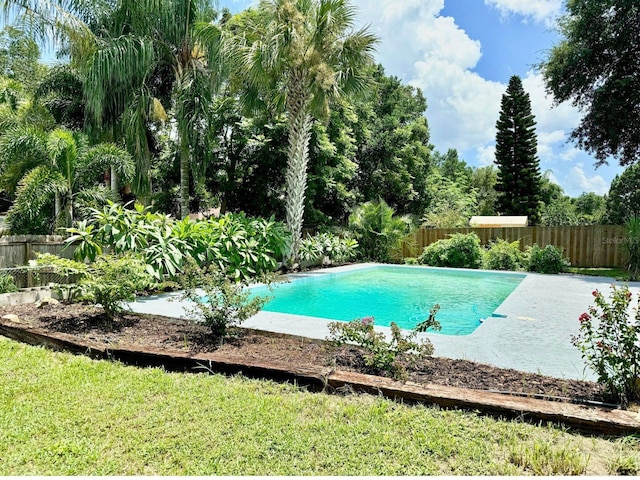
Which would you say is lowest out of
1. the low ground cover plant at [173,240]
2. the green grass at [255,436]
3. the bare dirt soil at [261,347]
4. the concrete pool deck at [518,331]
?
the concrete pool deck at [518,331]

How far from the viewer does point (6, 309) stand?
18.5 ft

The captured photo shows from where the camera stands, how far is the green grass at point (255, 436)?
7.36ft

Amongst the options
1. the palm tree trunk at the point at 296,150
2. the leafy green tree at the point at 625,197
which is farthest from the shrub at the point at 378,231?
the leafy green tree at the point at 625,197

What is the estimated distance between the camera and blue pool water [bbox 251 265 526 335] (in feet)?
23.4

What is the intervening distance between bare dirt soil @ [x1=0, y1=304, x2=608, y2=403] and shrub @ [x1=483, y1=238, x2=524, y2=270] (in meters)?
10.8

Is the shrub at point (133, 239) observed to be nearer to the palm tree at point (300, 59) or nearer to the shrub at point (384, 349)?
the shrub at point (384, 349)

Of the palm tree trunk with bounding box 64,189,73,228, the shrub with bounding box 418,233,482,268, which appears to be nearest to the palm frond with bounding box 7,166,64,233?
the palm tree trunk with bounding box 64,189,73,228

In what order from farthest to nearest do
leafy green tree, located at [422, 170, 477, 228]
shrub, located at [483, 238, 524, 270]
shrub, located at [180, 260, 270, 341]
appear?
leafy green tree, located at [422, 170, 477, 228] < shrub, located at [483, 238, 524, 270] < shrub, located at [180, 260, 270, 341]

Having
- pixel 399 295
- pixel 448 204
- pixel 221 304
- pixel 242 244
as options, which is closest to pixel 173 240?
pixel 242 244

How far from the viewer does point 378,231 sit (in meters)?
15.9

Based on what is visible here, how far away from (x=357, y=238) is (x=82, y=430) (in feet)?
45.4

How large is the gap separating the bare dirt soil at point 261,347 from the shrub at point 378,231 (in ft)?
36.2

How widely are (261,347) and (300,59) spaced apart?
29.6 feet

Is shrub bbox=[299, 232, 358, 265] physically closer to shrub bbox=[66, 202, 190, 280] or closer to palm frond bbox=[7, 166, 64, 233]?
shrub bbox=[66, 202, 190, 280]
